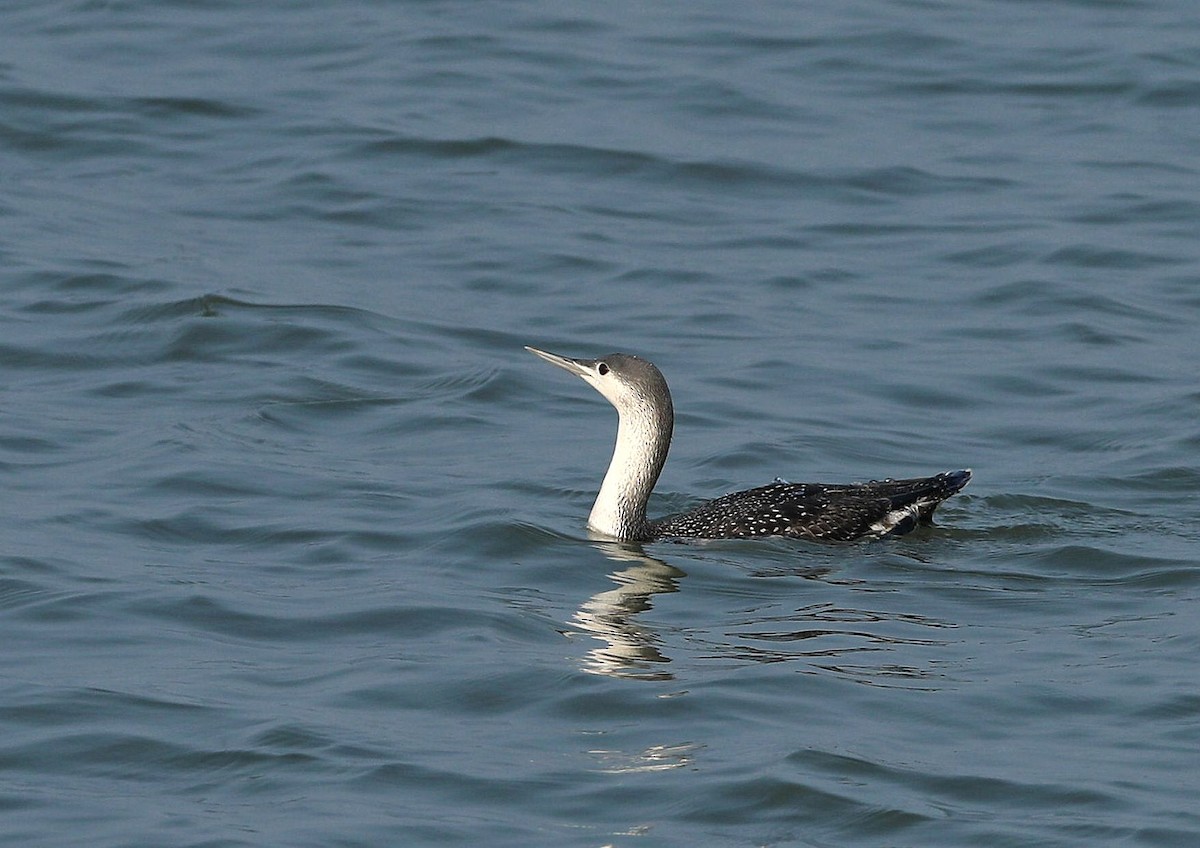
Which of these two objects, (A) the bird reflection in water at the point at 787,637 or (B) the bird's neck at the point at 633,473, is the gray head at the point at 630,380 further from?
(A) the bird reflection in water at the point at 787,637

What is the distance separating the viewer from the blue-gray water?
24.2 feet

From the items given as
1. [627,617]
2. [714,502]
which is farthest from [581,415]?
[627,617]

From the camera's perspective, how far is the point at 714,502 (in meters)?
10.8

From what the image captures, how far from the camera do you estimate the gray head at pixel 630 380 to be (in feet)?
34.5

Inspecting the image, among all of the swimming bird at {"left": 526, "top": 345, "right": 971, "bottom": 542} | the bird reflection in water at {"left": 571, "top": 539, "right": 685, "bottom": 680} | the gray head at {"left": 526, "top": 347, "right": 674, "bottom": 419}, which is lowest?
the bird reflection in water at {"left": 571, "top": 539, "right": 685, "bottom": 680}

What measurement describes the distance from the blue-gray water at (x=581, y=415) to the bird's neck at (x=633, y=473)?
18 cm

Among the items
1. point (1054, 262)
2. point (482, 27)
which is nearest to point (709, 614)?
point (1054, 262)

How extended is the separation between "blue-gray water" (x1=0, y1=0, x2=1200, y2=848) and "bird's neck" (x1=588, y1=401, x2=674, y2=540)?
0.18 meters

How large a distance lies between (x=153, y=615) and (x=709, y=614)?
7.45 feet

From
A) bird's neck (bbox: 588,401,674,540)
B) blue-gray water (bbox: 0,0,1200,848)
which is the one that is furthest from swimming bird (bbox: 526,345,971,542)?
blue-gray water (bbox: 0,0,1200,848)

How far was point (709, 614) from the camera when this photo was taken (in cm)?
931

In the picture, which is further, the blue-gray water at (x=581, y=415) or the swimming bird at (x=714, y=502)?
the swimming bird at (x=714, y=502)

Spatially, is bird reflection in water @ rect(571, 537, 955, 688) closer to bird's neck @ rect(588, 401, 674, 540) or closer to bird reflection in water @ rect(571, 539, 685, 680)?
bird reflection in water @ rect(571, 539, 685, 680)

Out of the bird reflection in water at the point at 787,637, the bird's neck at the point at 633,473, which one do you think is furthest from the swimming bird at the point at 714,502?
the bird reflection in water at the point at 787,637
